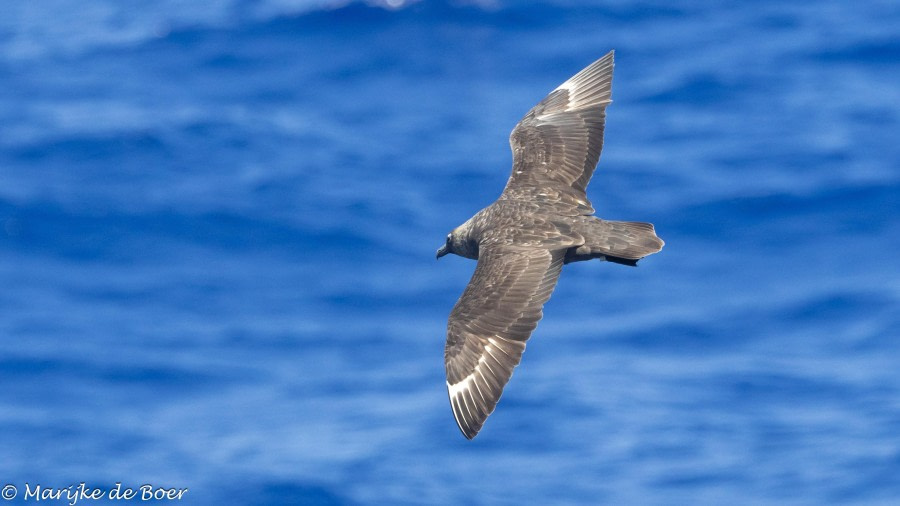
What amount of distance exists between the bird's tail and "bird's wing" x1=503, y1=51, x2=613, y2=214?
2.10 ft

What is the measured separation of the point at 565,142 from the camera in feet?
46.6

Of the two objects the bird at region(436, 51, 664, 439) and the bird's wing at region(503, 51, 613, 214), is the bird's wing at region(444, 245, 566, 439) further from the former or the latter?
the bird's wing at region(503, 51, 613, 214)

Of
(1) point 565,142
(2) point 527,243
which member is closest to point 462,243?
(2) point 527,243

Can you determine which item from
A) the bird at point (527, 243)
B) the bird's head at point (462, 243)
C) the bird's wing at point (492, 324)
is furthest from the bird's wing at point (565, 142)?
the bird's wing at point (492, 324)

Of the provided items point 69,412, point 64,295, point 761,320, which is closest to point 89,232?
point 64,295

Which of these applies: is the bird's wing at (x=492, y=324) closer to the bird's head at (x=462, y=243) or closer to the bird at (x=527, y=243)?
the bird at (x=527, y=243)

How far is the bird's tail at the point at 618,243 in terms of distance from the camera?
12.5 metres

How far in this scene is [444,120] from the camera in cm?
2302

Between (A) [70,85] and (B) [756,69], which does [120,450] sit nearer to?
(A) [70,85]

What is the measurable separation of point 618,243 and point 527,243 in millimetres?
789

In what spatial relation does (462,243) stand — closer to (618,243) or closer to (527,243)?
(527,243)

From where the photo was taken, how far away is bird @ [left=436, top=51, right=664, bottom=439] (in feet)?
38.9

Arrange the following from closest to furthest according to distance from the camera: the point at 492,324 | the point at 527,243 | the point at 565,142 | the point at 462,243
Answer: the point at 492,324
the point at 527,243
the point at 462,243
the point at 565,142

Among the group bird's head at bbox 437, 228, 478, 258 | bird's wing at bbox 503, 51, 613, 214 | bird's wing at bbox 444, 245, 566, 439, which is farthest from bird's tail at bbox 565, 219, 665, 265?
bird's head at bbox 437, 228, 478, 258
